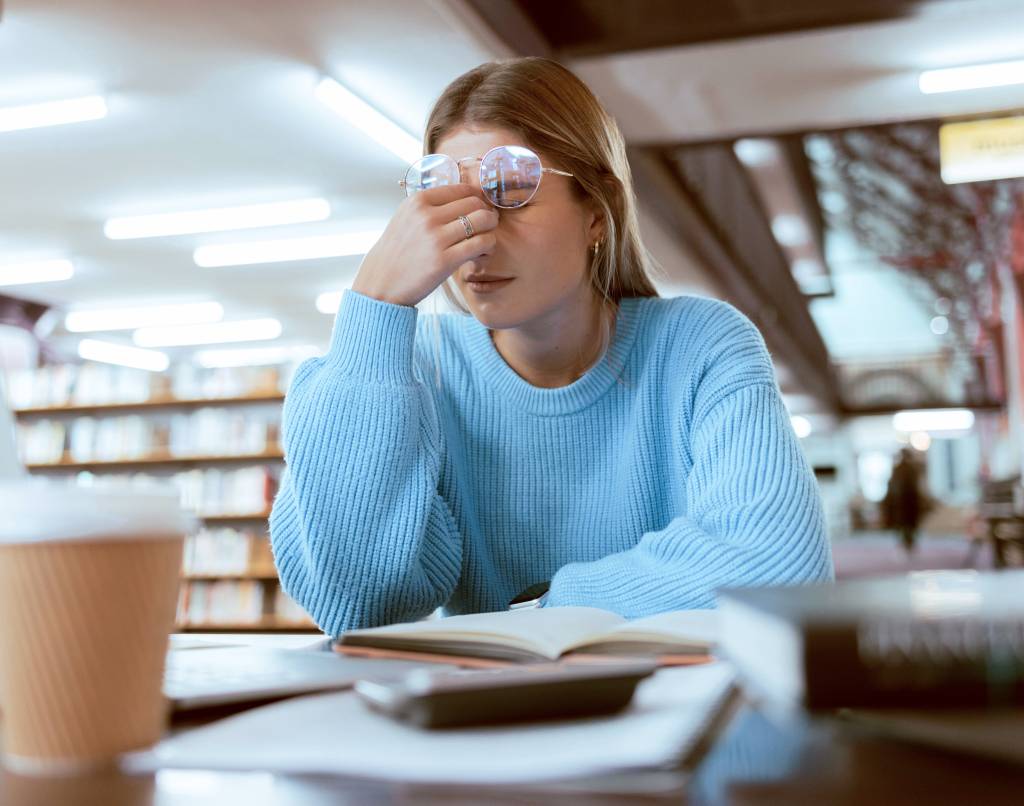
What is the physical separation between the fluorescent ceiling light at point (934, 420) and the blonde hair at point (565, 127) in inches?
951

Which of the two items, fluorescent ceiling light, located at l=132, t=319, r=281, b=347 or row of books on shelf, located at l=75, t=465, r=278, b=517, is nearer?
row of books on shelf, located at l=75, t=465, r=278, b=517

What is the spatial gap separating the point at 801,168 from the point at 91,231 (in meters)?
5.80

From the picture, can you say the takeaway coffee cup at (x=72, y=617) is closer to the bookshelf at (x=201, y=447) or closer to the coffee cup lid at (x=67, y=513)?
the coffee cup lid at (x=67, y=513)

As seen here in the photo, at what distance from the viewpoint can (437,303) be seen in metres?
1.50

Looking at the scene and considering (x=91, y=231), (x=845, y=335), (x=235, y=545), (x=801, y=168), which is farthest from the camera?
(x=845, y=335)

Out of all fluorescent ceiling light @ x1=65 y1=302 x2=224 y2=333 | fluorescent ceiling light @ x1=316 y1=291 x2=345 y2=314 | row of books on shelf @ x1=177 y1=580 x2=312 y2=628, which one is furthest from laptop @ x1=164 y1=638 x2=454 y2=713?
fluorescent ceiling light @ x1=65 y1=302 x2=224 y2=333

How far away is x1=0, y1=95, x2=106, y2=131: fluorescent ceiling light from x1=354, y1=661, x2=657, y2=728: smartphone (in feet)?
17.4

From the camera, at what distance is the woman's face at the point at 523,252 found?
120 centimetres

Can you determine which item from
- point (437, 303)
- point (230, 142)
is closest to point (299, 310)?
point (230, 142)

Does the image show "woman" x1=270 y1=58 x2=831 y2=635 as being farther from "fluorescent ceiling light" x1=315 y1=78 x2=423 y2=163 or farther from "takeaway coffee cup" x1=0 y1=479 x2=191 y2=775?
"fluorescent ceiling light" x1=315 y1=78 x2=423 y2=163

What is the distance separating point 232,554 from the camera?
531 cm

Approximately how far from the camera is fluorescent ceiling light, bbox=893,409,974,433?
950 inches

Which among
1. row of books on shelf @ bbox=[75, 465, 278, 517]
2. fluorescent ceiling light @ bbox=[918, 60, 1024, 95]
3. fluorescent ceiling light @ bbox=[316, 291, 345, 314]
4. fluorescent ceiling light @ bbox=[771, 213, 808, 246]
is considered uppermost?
fluorescent ceiling light @ bbox=[771, 213, 808, 246]

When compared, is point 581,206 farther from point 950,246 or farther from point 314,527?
point 950,246
